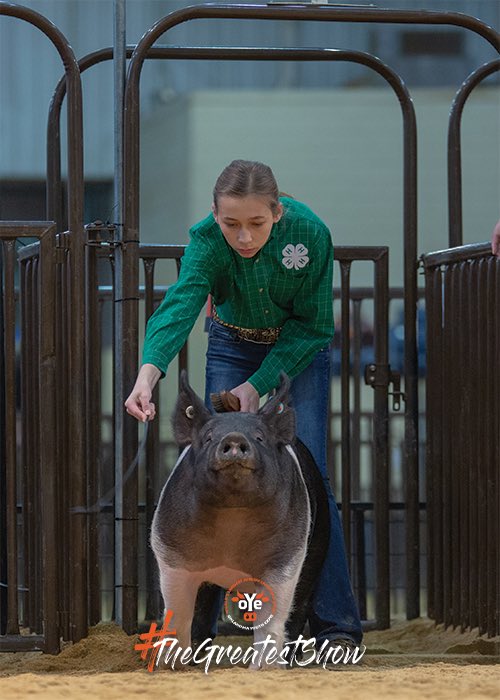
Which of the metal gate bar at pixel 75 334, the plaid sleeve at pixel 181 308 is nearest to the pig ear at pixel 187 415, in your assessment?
the plaid sleeve at pixel 181 308

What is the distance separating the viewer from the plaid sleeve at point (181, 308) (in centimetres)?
345

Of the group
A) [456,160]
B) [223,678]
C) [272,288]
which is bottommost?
[223,678]

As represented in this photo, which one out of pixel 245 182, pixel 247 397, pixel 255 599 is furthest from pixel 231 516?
pixel 245 182

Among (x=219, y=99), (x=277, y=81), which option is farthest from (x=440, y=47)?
(x=219, y=99)

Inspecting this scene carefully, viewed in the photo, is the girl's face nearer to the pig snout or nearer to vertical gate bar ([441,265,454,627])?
the pig snout

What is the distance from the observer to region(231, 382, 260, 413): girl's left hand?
→ 3.53 meters

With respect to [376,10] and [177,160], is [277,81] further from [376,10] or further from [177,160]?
[376,10]

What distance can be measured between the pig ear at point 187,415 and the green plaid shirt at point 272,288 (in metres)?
0.23

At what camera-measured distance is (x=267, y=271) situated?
3611 mm

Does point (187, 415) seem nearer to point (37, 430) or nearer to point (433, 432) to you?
point (37, 430)

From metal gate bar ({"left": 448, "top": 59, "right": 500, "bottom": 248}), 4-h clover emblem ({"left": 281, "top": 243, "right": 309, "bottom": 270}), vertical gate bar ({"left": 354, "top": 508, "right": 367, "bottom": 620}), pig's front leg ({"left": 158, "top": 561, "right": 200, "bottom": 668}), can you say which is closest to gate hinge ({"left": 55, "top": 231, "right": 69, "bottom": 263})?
4-h clover emblem ({"left": 281, "top": 243, "right": 309, "bottom": 270})

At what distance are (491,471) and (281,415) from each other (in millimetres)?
1079

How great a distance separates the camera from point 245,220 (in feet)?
11.2

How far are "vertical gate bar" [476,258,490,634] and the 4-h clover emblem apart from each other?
2.63 feet
